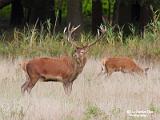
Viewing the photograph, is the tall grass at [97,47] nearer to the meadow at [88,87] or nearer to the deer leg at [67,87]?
the meadow at [88,87]

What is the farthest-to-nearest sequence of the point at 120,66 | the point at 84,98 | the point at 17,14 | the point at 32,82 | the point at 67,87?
the point at 17,14 < the point at 120,66 < the point at 67,87 < the point at 32,82 < the point at 84,98

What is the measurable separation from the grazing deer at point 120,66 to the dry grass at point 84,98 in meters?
0.17

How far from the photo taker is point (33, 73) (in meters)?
11.5

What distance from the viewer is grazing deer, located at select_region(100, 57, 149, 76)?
14398mm

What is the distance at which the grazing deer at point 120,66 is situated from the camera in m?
14.4

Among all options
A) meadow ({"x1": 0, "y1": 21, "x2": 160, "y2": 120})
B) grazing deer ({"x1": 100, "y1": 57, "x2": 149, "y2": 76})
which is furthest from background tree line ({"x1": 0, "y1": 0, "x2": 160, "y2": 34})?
grazing deer ({"x1": 100, "y1": 57, "x2": 149, "y2": 76})

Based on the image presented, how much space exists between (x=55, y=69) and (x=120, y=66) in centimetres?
314

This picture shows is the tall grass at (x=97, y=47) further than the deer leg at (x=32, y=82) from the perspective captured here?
Yes

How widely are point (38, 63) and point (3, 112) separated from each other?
2578 millimetres

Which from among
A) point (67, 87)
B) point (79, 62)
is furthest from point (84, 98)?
point (79, 62)

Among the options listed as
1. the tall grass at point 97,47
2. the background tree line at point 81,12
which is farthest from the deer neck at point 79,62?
the background tree line at point 81,12

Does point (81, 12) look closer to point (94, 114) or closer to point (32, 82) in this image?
point (32, 82)

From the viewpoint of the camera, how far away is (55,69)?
11.6 metres

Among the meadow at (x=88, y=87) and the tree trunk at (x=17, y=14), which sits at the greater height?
the tree trunk at (x=17, y=14)
